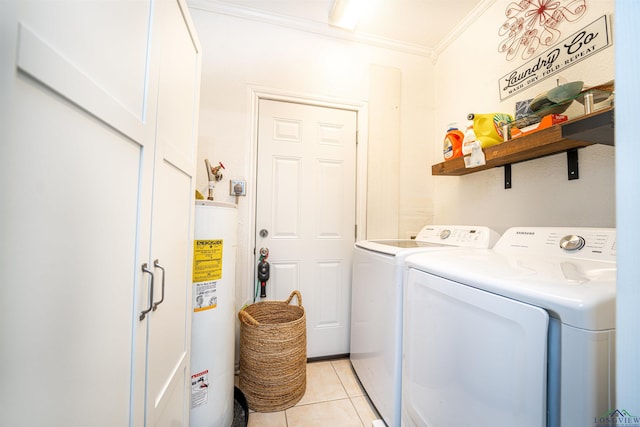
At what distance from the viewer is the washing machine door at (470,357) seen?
61 cm

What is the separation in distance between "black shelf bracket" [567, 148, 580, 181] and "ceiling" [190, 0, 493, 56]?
1.30m

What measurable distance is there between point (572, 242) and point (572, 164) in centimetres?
49

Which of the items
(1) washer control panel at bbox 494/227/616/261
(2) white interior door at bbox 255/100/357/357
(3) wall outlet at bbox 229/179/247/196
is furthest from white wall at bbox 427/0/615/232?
(3) wall outlet at bbox 229/179/247/196

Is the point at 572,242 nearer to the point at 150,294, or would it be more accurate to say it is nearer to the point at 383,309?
the point at 383,309

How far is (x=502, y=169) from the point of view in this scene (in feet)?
5.40

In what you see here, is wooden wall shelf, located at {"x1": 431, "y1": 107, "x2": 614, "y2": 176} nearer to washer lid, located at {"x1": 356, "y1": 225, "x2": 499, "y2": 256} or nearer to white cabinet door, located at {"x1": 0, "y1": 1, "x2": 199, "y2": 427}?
washer lid, located at {"x1": 356, "y1": 225, "x2": 499, "y2": 256}

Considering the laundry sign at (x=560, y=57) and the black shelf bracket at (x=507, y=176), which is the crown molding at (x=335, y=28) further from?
the black shelf bracket at (x=507, y=176)

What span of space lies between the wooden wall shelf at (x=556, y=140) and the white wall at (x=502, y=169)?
0.11 m

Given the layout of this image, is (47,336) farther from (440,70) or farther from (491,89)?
(440,70)

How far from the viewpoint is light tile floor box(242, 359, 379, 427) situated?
55.5 inches

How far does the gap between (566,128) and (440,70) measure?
1560 mm

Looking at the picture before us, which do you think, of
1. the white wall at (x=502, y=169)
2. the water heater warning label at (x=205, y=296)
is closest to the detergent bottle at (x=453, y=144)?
the white wall at (x=502, y=169)

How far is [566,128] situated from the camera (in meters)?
1.01

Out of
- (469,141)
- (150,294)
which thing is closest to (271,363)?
(150,294)
